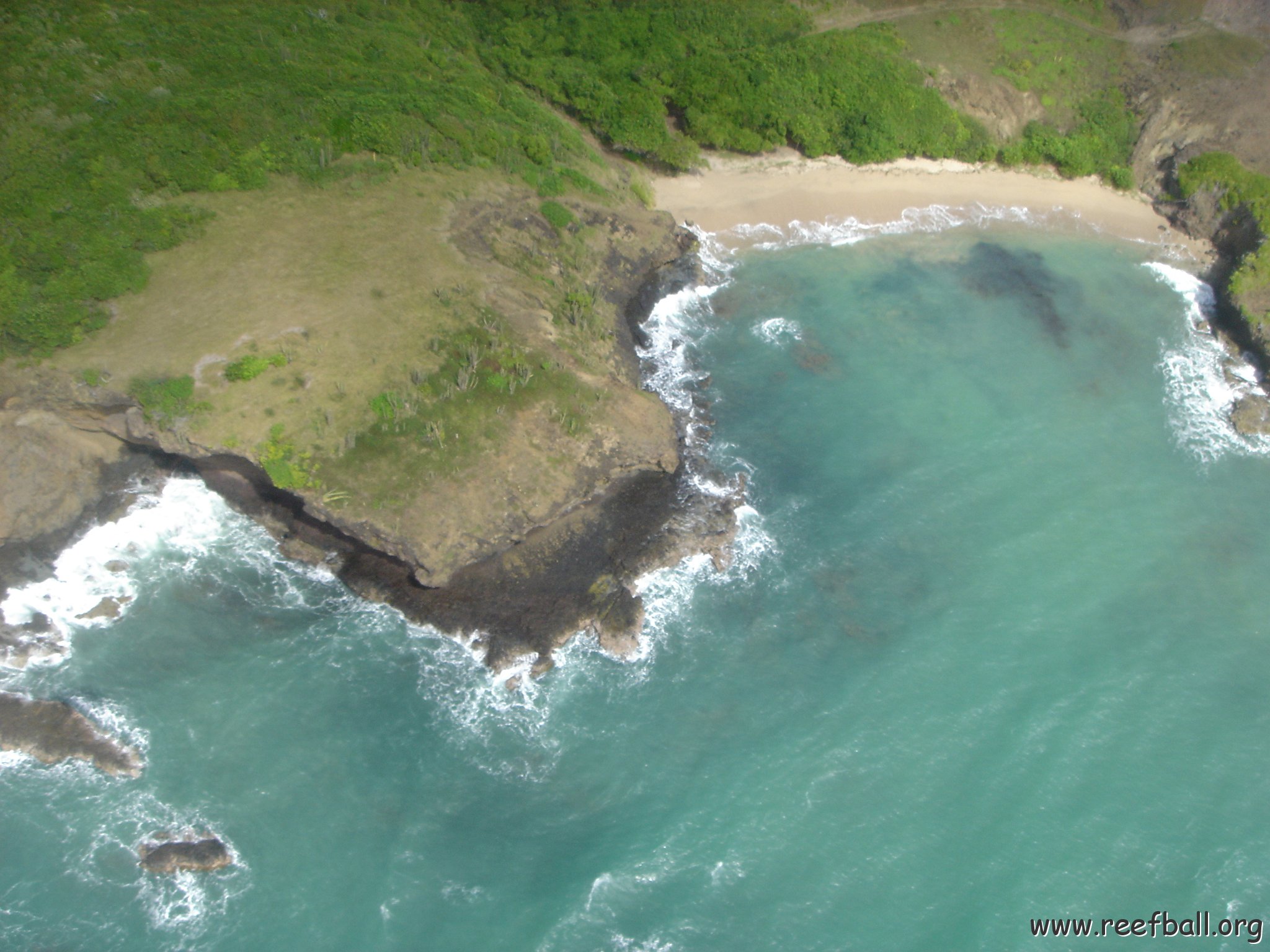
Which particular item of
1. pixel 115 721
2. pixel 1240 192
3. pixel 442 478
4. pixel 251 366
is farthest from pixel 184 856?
pixel 1240 192

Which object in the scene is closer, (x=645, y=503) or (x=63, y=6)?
(x=645, y=503)

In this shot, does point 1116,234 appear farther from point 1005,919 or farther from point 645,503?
point 1005,919

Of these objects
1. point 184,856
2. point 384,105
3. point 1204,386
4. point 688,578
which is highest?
point 1204,386

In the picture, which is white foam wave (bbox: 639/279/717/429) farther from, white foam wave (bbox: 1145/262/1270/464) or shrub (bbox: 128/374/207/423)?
white foam wave (bbox: 1145/262/1270/464)

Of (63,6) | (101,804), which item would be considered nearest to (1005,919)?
(101,804)

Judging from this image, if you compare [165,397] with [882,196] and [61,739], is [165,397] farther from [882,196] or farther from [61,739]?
[882,196]
